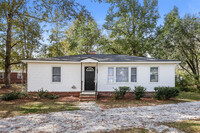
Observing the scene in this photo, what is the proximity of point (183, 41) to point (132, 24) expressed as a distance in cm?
830

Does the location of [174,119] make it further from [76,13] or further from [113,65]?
[76,13]

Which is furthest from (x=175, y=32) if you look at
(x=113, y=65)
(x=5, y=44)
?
(x=5, y=44)

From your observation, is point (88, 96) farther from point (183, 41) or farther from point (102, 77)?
point (183, 41)

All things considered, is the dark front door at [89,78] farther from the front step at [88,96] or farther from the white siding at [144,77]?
the front step at [88,96]

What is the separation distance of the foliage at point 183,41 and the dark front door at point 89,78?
12.2 meters

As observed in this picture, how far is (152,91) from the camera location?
10.5 meters

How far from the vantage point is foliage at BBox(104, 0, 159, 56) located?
68.7 feet

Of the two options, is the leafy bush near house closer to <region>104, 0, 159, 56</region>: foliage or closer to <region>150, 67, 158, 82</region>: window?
<region>150, 67, 158, 82</region>: window

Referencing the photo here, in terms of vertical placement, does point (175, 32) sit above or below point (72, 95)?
above

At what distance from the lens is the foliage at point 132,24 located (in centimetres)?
2095

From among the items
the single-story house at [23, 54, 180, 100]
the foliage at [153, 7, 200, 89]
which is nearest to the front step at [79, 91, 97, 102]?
the single-story house at [23, 54, 180, 100]

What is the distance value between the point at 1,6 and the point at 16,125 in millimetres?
7025

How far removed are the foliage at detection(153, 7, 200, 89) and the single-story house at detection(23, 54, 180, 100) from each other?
25.0 ft

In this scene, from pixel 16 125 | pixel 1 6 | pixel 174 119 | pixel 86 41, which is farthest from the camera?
pixel 86 41
